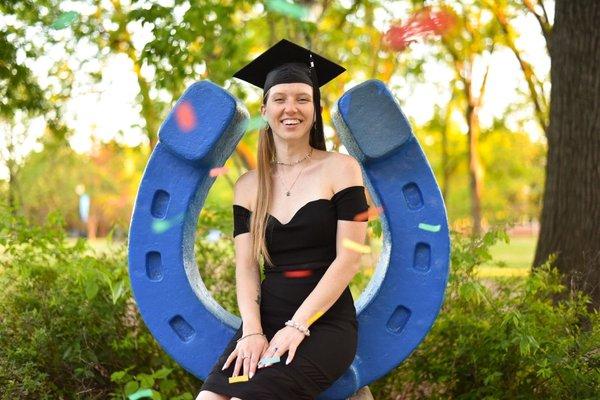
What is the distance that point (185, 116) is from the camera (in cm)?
290

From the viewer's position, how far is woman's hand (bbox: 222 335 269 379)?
2.45 m

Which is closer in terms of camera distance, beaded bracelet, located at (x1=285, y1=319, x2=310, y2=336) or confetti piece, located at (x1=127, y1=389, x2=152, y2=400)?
beaded bracelet, located at (x1=285, y1=319, x2=310, y2=336)

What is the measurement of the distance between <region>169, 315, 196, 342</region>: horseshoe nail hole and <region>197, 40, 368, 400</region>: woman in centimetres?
36

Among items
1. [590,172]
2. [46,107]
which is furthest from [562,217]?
[46,107]

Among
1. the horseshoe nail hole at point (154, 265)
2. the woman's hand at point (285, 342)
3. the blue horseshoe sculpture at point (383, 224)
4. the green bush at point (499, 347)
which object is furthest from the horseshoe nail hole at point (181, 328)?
the green bush at point (499, 347)

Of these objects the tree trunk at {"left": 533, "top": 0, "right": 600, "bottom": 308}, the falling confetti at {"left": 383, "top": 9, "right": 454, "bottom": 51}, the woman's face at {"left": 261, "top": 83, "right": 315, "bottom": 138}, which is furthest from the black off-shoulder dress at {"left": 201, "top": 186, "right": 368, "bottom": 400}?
the falling confetti at {"left": 383, "top": 9, "right": 454, "bottom": 51}

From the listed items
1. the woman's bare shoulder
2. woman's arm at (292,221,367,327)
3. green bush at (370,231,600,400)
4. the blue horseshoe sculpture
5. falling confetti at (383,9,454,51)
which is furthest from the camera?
falling confetti at (383,9,454,51)

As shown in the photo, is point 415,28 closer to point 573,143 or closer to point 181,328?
point 573,143

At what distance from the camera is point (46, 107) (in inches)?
233

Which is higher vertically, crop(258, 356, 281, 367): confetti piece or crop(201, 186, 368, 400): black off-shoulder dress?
crop(201, 186, 368, 400): black off-shoulder dress

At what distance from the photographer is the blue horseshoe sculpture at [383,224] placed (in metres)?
2.87

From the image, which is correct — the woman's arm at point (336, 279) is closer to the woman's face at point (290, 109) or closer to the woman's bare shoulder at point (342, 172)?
the woman's bare shoulder at point (342, 172)

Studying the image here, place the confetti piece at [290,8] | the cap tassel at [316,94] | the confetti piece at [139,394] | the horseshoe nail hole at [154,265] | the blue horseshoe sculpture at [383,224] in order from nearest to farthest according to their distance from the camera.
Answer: the cap tassel at [316,94] → the blue horseshoe sculpture at [383,224] → the horseshoe nail hole at [154,265] → the confetti piece at [139,394] → the confetti piece at [290,8]

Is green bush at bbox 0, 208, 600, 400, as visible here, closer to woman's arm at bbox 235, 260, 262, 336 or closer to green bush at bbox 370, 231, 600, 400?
green bush at bbox 370, 231, 600, 400
